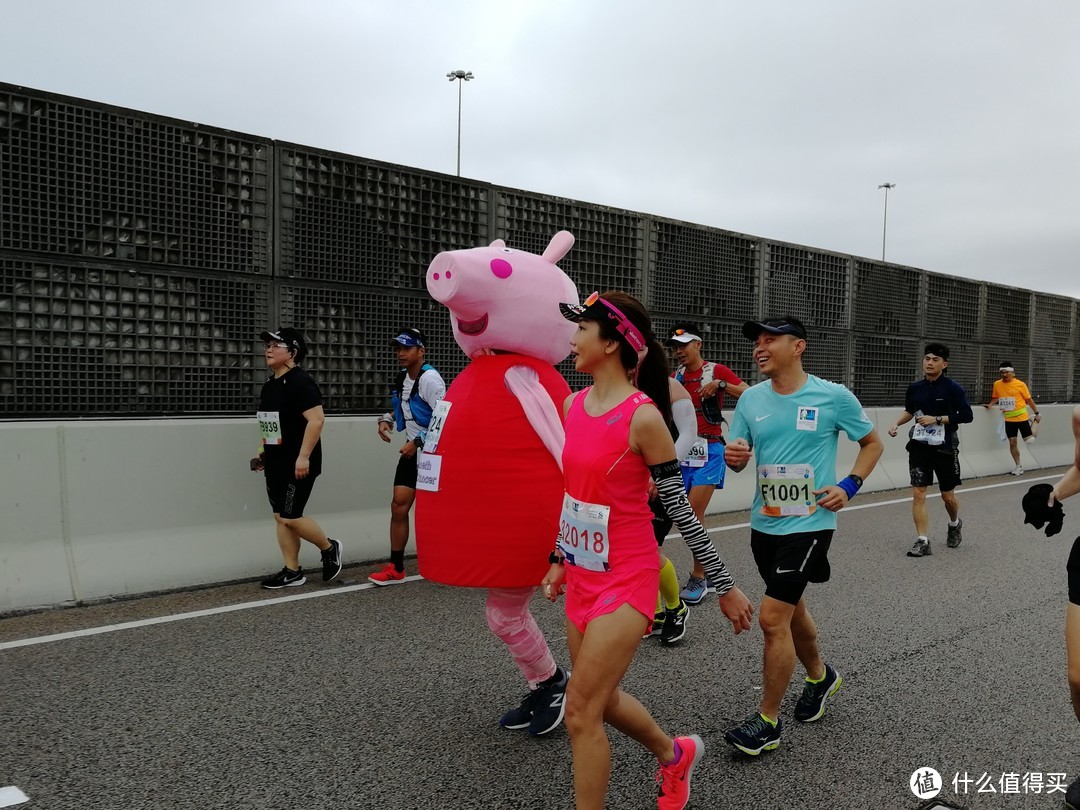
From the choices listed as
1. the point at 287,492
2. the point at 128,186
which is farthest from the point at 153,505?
the point at 128,186

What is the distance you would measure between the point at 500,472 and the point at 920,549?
5558 millimetres

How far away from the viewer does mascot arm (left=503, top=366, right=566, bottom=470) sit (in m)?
3.87

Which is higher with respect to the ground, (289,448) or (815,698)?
(289,448)

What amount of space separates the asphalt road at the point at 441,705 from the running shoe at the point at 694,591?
212 millimetres

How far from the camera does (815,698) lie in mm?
4090

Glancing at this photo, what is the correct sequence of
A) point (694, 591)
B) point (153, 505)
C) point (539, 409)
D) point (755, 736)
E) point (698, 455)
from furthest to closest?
point (698, 455)
point (153, 505)
point (694, 591)
point (539, 409)
point (755, 736)

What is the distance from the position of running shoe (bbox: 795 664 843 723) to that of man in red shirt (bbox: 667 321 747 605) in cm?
220

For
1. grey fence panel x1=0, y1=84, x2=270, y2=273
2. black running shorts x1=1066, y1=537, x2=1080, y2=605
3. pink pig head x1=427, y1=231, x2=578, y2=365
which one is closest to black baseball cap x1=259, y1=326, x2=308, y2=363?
grey fence panel x1=0, y1=84, x2=270, y2=273

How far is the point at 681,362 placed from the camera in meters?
6.55

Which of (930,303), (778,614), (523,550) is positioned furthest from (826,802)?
(930,303)

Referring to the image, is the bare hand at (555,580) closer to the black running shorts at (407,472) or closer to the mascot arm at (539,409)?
the mascot arm at (539,409)

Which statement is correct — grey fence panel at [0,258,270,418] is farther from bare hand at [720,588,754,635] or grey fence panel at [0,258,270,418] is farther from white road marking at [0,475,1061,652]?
bare hand at [720,588,754,635]

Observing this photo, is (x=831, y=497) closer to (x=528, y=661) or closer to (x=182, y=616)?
(x=528, y=661)

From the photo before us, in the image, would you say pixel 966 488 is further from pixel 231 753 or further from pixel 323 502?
pixel 231 753
